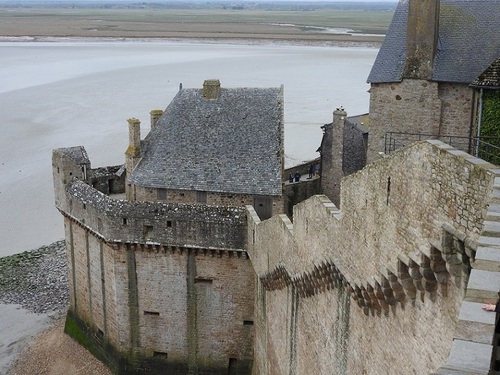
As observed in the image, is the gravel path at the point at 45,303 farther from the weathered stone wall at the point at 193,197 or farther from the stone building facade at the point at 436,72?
the stone building facade at the point at 436,72

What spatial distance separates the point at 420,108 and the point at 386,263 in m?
11.7

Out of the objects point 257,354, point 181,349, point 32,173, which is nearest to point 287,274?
point 257,354

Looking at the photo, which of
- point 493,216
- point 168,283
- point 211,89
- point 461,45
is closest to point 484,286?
point 493,216

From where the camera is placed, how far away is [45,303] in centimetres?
2898

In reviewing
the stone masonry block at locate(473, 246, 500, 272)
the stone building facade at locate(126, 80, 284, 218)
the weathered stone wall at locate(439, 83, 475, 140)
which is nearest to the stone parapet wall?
the stone building facade at locate(126, 80, 284, 218)

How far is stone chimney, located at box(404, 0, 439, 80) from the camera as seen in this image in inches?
770

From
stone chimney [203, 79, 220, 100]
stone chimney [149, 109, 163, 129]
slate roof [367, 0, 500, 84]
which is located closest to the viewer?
slate roof [367, 0, 500, 84]

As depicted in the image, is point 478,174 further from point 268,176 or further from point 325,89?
point 325,89

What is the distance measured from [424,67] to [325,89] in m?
49.1

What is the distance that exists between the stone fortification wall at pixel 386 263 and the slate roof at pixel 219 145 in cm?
600

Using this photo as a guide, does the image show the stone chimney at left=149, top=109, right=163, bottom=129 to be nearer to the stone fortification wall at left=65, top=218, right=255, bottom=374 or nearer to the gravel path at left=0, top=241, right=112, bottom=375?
the stone fortification wall at left=65, top=218, right=255, bottom=374

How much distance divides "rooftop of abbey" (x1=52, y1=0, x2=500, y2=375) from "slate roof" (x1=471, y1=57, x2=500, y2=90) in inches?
2.0

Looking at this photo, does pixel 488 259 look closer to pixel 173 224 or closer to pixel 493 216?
pixel 493 216

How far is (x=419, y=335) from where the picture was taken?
9109 mm
